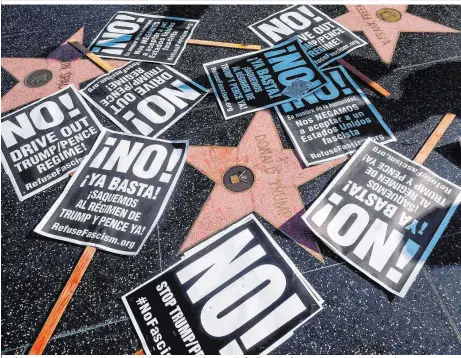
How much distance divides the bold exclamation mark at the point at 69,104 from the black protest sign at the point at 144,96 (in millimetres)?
114

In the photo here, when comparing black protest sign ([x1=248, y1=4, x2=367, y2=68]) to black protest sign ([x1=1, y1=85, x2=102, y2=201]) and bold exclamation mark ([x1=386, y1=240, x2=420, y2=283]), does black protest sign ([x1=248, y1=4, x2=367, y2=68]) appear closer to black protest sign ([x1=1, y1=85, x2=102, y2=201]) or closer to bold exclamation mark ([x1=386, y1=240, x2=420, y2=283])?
bold exclamation mark ([x1=386, y1=240, x2=420, y2=283])

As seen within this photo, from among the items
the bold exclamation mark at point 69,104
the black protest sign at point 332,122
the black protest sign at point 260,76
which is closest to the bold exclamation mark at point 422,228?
the black protest sign at point 332,122

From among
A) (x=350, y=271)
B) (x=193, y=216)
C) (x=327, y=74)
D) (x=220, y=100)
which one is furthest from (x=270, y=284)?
(x=327, y=74)

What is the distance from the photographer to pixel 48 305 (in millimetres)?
1809

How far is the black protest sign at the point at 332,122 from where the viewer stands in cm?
223

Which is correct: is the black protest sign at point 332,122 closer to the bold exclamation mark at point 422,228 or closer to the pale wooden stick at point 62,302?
the bold exclamation mark at point 422,228

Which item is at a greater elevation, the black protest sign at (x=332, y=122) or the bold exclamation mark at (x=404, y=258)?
the black protest sign at (x=332, y=122)

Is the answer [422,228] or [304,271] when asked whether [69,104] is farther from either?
[422,228]

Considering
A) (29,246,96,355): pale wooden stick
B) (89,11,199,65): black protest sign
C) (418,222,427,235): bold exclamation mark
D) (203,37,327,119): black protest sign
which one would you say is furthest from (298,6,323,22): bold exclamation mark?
(29,246,96,355): pale wooden stick

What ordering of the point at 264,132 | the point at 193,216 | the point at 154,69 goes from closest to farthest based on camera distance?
the point at 193,216 → the point at 264,132 → the point at 154,69

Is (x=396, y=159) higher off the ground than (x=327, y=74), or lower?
lower

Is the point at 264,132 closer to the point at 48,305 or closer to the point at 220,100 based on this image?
the point at 220,100

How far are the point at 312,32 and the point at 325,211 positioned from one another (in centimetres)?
176

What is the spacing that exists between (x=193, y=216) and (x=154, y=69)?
1.37 m
